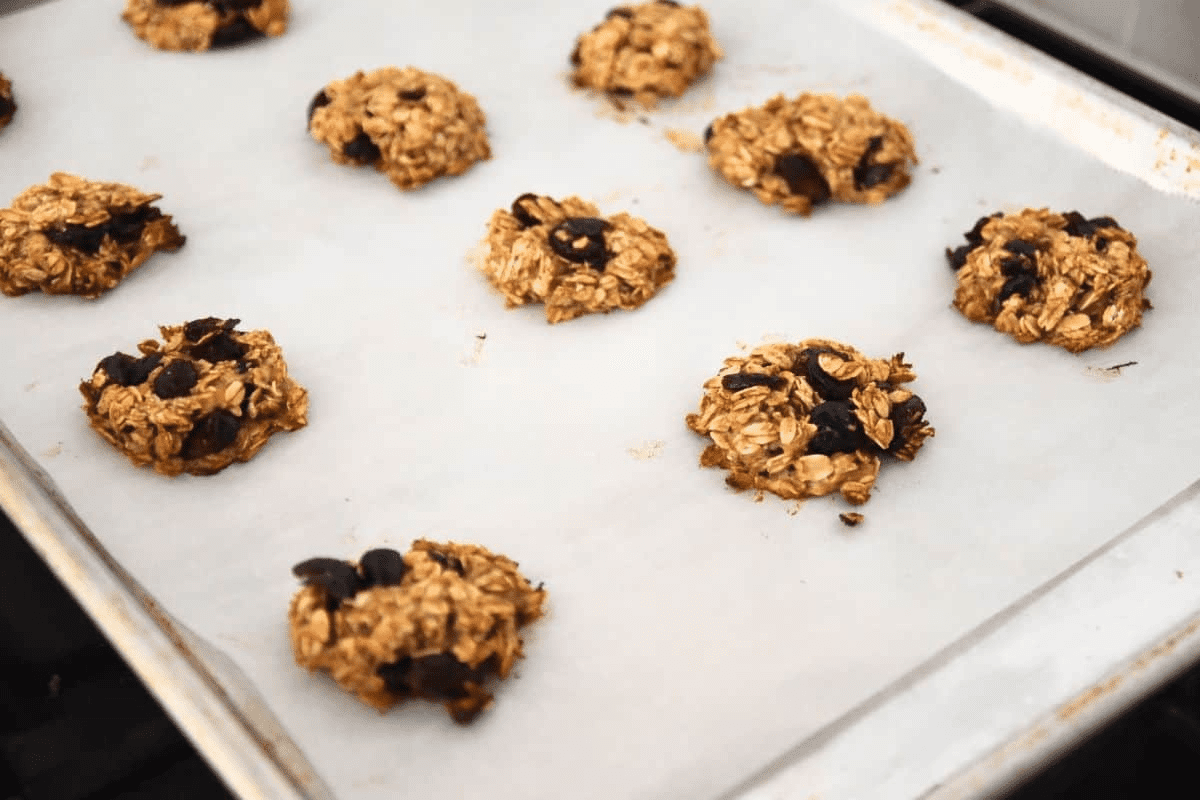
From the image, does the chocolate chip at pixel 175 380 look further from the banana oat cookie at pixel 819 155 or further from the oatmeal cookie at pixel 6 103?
the banana oat cookie at pixel 819 155

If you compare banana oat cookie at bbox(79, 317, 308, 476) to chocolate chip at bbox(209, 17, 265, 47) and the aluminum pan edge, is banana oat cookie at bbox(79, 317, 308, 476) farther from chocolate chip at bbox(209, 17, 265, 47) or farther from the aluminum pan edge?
chocolate chip at bbox(209, 17, 265, 47)

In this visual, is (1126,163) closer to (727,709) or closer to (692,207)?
(692,207)

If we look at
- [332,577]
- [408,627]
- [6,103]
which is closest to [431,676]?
[408,627]

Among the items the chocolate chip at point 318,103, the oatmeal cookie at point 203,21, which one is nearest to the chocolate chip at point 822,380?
the chocolate chip at point 318,103

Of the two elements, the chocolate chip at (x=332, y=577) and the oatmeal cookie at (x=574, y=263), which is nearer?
the chocolate chip at (x=332, y=577)

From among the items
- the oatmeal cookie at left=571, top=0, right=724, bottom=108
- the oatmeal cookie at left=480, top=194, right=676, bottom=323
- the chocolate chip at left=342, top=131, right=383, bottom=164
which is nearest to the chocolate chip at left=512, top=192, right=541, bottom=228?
the oatmeal cookie at left=480, top=194, right=676, bottom=323
